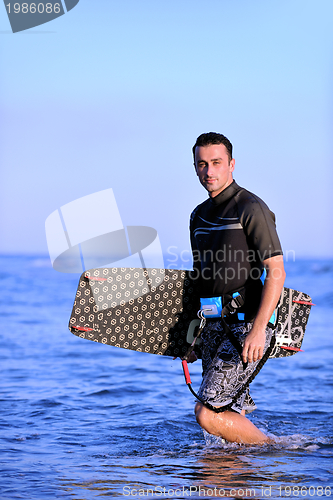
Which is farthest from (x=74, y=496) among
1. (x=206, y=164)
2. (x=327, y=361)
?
(x=327, y=361)

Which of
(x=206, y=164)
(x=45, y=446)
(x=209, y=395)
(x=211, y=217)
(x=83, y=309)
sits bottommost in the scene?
(x=45, y=446)

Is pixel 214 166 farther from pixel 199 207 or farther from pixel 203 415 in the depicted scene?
pixel 203 415

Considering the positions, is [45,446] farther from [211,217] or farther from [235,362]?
[211,217]

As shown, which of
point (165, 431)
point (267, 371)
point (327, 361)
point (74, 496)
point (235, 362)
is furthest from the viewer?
point (327, 361)

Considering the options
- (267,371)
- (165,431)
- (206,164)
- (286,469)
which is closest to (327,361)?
(267,371)

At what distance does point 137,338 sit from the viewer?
495cm

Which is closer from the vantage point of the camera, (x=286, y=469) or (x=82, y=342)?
(x=286, y=469)

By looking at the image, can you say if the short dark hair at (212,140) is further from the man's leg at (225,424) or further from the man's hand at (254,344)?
the man's leg at (225,424)

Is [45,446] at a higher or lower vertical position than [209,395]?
lower

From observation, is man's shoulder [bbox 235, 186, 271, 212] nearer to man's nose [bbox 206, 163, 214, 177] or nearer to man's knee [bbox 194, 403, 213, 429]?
man's nose [bbox 206, 163, 214, 177]

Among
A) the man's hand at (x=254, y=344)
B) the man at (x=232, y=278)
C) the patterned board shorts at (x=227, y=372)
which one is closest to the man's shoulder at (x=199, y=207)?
the man at (x=232, y=278)

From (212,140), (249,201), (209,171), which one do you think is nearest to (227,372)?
(249,201)

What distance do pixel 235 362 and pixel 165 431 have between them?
1.49 meters

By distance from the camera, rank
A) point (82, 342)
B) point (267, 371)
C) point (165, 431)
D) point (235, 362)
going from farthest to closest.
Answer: point (82, 342) < point (267, 371) < point (165, 431) < point (235, 362)
